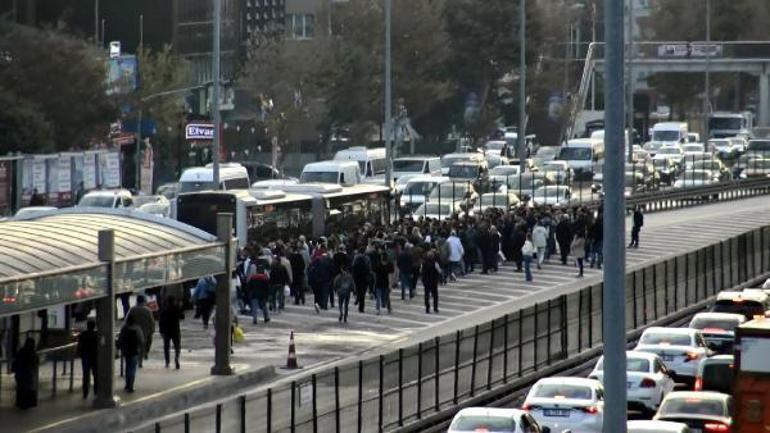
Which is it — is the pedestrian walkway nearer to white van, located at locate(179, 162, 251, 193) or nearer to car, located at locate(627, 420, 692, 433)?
car, located at locate(627, 420, 692, 433)

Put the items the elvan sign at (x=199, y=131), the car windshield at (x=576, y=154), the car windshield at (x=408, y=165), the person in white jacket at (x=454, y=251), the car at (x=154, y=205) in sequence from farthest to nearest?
the car windshield at (x=576, y=154), the car windshield at (x=408, y=165), the elvan sign at (x=199, y=131), the car at (x=154, y=205), the person in white jacket at (x=454, y=251)

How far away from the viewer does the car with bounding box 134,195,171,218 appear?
186 feet

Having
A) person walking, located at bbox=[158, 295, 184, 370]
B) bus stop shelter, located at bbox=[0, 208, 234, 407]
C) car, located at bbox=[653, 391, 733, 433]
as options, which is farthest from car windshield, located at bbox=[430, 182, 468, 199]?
car, located at bbox=[653, 391, 733, 433]

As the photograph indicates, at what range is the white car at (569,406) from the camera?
1041 inches

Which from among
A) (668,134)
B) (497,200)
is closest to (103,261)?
(497,200)

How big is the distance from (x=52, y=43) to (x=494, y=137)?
47511mm

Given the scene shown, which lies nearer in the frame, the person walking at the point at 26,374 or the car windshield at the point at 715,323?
the person walking at the point at 26,374

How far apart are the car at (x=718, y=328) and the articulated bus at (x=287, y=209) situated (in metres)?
15.3

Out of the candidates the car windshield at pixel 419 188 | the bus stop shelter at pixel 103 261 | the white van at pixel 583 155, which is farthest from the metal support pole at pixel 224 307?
the white van at pixel 583 155

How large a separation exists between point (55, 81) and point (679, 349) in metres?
42.4

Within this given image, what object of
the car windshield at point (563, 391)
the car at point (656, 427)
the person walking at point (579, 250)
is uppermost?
the person walking at point (579, 250)

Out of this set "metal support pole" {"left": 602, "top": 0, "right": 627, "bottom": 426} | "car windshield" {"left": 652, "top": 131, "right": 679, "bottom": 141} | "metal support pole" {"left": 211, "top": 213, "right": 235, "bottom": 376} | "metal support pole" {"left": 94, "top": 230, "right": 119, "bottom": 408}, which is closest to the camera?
"metal support pole" {"left": 602, "top": 0, "right": 627, "bottom": 426}

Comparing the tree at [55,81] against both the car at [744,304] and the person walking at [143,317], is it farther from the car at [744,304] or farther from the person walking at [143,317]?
the person walking at [143,317]

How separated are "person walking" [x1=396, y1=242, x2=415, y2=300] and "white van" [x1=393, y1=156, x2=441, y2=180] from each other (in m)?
33.8
